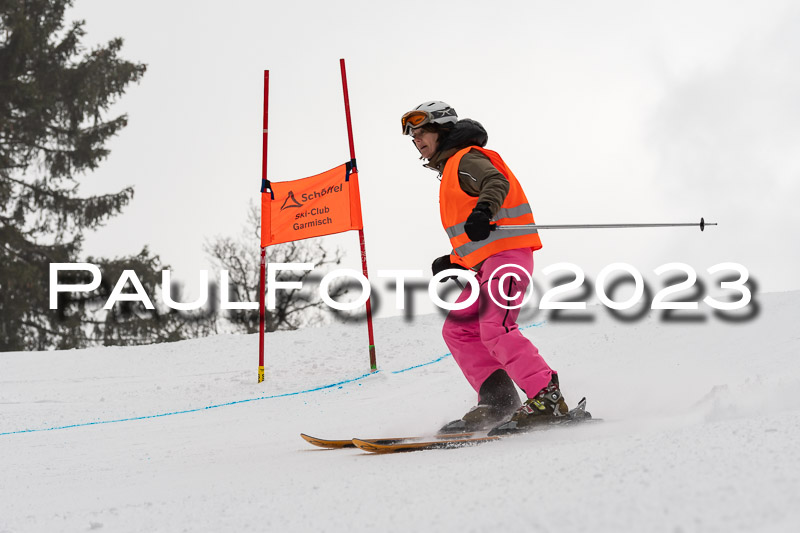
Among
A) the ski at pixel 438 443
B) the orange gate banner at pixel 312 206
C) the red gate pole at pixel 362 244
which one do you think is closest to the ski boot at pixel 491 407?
the ski at pixel 438 443

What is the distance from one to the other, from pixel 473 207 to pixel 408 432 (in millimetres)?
1307

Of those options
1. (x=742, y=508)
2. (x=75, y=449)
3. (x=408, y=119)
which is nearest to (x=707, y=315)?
(x=408, y=119)

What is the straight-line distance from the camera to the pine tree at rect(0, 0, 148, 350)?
17.3m

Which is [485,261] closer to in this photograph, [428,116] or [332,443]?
[428,116]

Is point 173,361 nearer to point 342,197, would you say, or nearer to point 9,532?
point 342,197

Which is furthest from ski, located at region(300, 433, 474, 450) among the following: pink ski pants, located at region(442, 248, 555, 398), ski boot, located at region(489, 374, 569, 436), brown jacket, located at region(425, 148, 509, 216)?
brown jacket, located at region(425, 148, 509, 216)

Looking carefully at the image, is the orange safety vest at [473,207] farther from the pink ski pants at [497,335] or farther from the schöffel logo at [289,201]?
the schöffel logo at [289,201]

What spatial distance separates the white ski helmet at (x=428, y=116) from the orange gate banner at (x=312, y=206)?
15.1 feet

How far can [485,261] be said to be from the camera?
11.7ft

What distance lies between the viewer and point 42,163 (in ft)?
59.9

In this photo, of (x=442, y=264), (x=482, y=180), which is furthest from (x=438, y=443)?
(x=482, y=180)

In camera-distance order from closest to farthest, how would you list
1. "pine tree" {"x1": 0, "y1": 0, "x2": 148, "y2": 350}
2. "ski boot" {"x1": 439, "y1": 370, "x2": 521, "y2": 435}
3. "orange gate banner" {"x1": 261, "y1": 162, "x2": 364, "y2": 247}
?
"ski boot" {"x1": 439, "y1": 370, "x2": 521, "y2": 435}
"orange gate banner" {"x1": 261, "y1": 162, "x2": 364, "y2": 247}
"pine tree" {"x1": 0, "y1": 0, "x2": 148, "y2": 350}

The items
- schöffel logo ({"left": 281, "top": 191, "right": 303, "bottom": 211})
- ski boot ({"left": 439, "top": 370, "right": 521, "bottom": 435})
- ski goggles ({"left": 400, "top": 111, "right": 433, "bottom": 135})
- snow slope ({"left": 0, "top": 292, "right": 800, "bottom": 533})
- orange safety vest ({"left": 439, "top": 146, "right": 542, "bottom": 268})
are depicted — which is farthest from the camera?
schöffel logo ({"left": 281, "top": 191, "right": 303, "bottom": 211})

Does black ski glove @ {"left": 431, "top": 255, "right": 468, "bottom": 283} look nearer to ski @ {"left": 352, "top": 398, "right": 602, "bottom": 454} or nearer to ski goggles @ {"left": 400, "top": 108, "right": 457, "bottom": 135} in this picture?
ski goggles @ {"left": 400, "top": 108, "right": 457, "bottom": 135}
